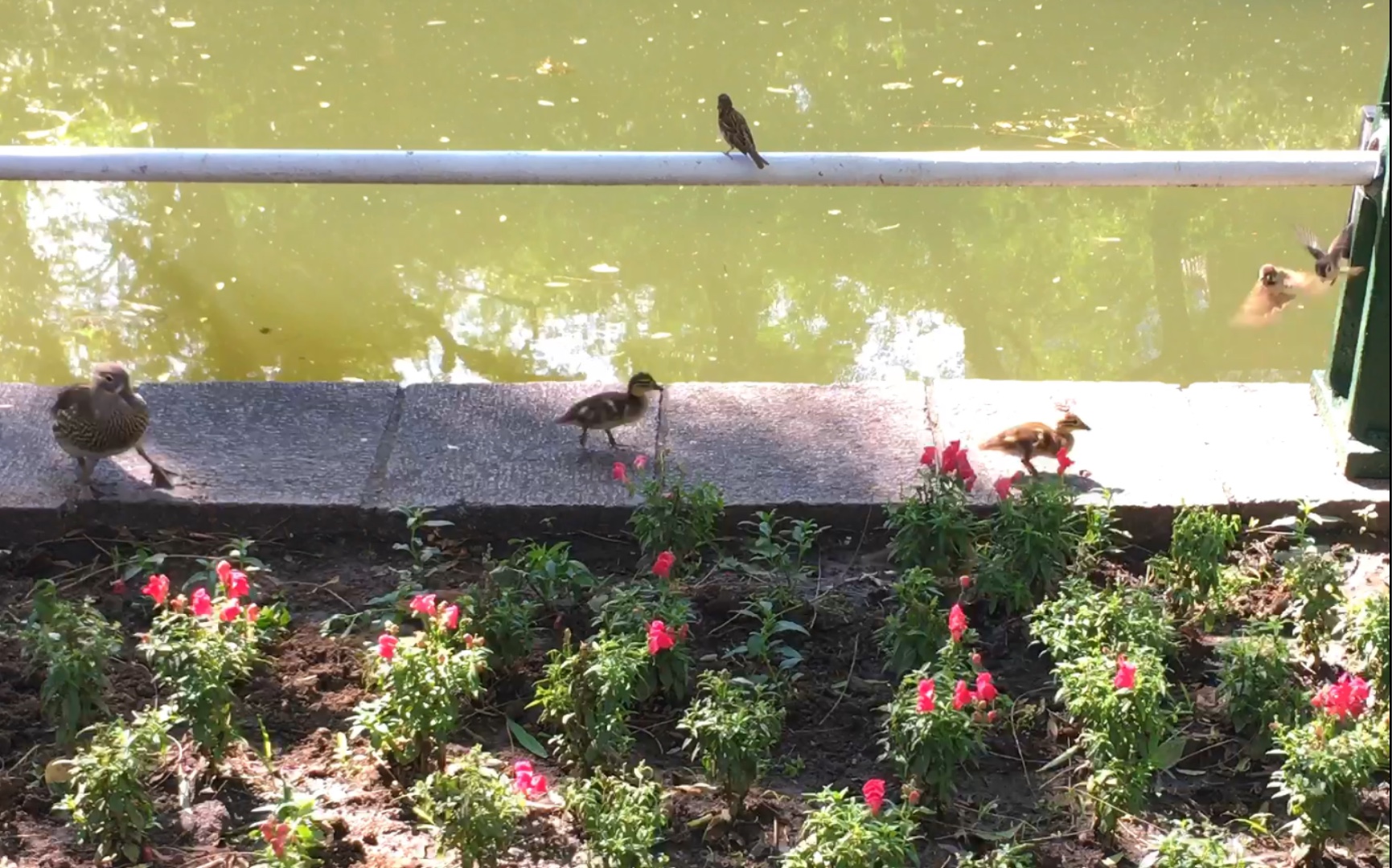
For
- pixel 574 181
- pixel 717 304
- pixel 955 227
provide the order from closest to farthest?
pixel 574 181 → pixel 717 304 → pixel 955 227

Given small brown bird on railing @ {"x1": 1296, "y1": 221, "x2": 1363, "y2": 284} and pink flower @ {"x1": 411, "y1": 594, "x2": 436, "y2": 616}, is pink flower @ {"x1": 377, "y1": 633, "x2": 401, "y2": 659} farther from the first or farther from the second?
small brown bird on railing @ {"x1": 1296, "y1": 221, "x2": 1363, "y2": 284}

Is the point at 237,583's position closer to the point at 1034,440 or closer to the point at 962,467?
the point at 962,467

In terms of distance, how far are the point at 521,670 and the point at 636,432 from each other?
1.48 meters

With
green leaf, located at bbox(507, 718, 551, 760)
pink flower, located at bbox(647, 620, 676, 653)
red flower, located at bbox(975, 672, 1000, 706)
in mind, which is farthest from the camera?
green leaf, located at bbox(507, 718, 551, 760)

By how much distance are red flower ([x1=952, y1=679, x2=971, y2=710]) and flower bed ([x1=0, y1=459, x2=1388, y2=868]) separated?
22 millimetres

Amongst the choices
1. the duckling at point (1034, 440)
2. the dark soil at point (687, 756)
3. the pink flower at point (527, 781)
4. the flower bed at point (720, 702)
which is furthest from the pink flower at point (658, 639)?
the duckling at point (1034, 440)

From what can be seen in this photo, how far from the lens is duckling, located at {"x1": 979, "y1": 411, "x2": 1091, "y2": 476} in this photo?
4.76 meters

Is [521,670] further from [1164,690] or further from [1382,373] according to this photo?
[1382,373]

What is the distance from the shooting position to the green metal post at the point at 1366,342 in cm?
445

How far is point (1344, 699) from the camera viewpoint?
3.31 meters

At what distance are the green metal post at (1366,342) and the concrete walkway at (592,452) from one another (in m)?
0.09

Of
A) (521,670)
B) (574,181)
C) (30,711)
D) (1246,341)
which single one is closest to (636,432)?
(574,181)

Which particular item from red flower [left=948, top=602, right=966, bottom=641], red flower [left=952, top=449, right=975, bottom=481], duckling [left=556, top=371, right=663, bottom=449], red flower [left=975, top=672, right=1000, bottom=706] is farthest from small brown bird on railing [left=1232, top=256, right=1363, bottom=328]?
red flower [left=975, top=672, right=1000, bottom=706]

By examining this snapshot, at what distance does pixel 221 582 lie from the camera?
3871 millimetres
